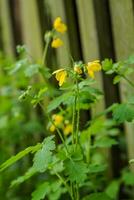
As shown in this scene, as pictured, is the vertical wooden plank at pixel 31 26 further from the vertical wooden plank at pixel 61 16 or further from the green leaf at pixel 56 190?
the green leaf at pixel 56 190

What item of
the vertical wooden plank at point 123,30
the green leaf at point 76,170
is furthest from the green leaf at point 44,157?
the vertical wooden plank at point 123,30

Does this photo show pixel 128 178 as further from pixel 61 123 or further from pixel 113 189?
pixel 61 123

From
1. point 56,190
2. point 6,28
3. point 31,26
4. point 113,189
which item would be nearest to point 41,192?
point 56,190

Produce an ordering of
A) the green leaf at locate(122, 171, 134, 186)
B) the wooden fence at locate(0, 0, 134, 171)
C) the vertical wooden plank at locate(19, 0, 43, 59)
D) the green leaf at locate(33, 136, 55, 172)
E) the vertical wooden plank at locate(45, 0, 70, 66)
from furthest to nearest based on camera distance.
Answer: the vertical wooden plank at locate(19, 0, 43, 59) < the vertical wooden plank at locate(45, 0, 70, 66) < the green leaf at locate(122, 171, 134, 186) < the wooden fence at locate(0, 0, 134, 171) < the green leaf at locate(33, 136, 55, 172)

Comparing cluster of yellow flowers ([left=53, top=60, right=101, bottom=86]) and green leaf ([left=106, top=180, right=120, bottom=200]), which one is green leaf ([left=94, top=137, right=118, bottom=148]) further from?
cluster of yellow flowers ([left=53, top=60, right=101, bottom=86])

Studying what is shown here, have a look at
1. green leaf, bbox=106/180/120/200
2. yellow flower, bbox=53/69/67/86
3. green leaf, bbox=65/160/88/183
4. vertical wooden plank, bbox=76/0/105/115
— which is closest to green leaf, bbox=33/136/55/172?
green leaf, bbox=65/160/88/183

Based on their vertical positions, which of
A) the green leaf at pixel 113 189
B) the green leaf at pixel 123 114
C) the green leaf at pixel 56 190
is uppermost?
the green leaf at pixel 123 114
